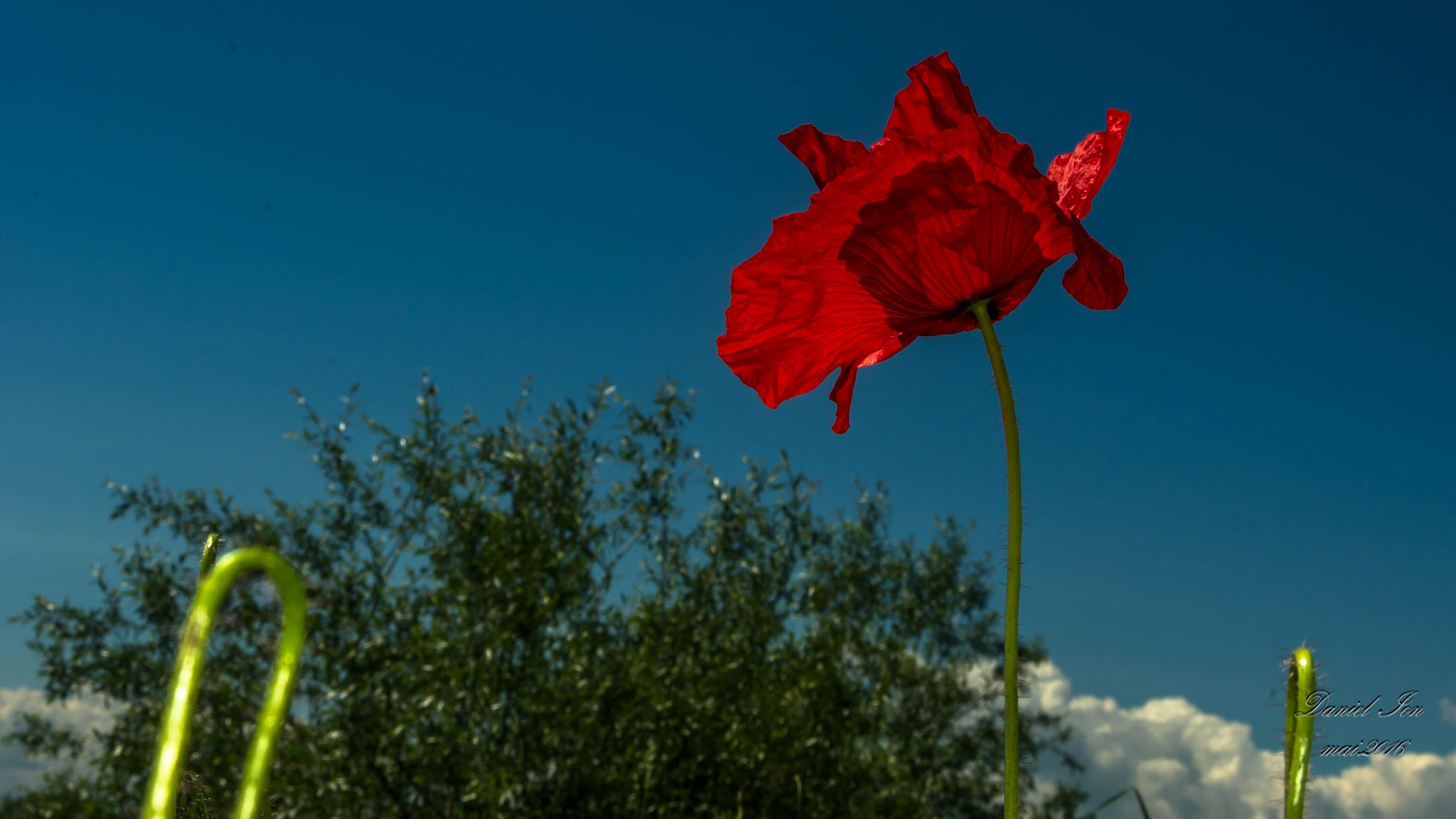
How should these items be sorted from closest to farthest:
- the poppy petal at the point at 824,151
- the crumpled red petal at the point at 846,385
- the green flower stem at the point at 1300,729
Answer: the green flower stem at the point at 1300,729
the poppy petal at the point at 824,151
the crumpled red petal at the point at 846,385

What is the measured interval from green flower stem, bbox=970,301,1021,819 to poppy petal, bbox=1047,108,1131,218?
30cm

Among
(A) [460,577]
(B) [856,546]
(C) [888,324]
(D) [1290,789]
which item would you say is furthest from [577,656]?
(D) [1290,789]

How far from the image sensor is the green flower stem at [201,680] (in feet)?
0.86

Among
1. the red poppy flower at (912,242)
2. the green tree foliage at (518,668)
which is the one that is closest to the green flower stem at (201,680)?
the red poppy flower at (912,242)

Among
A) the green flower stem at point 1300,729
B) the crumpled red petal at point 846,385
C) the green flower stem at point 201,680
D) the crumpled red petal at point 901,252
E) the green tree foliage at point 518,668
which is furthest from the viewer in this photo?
the green tree foliage at point 518,668

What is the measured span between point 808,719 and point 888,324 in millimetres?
3678

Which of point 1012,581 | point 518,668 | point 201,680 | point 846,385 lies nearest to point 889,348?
point 846,385

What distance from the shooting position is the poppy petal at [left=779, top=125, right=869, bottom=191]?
0.95 metres

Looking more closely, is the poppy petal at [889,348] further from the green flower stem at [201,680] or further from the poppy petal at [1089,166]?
the green flower stem at [201,680]

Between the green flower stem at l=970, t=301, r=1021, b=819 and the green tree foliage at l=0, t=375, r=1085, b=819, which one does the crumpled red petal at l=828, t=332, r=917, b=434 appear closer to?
the green flower stem at l=970, t=301, r=1021, b=819

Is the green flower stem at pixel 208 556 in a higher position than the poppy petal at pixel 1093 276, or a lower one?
lower

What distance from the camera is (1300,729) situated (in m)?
0.44

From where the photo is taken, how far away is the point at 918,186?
0.85 m

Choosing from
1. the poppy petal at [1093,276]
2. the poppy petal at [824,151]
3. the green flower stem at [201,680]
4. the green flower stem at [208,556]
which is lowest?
the green flower stem at [201,680]
